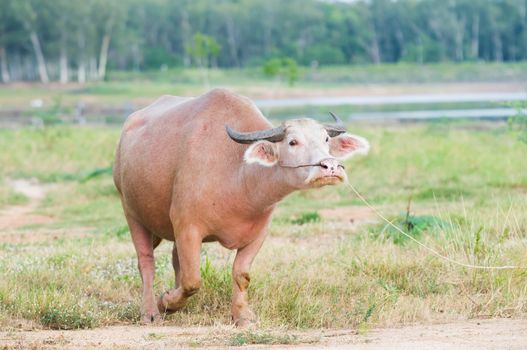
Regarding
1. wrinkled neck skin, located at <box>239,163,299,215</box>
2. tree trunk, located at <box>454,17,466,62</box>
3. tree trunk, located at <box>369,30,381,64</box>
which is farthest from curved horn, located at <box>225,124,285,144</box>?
tree trunk, located at <box>369,30,381,64</box>

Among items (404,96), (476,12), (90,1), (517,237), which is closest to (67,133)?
(517,237)

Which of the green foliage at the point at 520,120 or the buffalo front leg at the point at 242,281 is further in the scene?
the green foliage at the point at 520,120

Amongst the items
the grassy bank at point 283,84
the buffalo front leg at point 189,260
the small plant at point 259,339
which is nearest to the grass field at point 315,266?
the buffalo front leg at point 189,260

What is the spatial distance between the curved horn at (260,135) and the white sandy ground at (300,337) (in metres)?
1.38

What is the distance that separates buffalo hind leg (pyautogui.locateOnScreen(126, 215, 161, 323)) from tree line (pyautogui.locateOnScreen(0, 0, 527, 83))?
65812mm

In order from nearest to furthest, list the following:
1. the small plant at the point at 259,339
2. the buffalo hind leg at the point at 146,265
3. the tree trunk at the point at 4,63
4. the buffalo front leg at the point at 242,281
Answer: the small plant at the point at 259,339 < the buffalo front leg at the point at 242,281 < the buffalo hind leg at the point at 146,265 < the tree trunk at the point at 4,63

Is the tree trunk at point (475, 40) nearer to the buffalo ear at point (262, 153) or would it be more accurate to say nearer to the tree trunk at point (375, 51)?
the tree trunk at point (375, 51)

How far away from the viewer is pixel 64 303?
757cm

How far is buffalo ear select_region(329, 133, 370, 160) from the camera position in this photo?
7113 mm

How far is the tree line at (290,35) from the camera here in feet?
256

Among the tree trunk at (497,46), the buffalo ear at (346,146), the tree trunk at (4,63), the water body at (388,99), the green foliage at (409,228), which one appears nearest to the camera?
the buffalo ear at (346,146)

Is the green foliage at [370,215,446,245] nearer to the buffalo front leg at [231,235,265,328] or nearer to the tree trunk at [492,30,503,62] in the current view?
the buffalo front leg at [231,235,265,328]

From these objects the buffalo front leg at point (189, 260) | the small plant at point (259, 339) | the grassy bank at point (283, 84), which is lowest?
the grassy bank at point (283, 84)

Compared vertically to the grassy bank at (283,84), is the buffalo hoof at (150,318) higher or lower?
higher
